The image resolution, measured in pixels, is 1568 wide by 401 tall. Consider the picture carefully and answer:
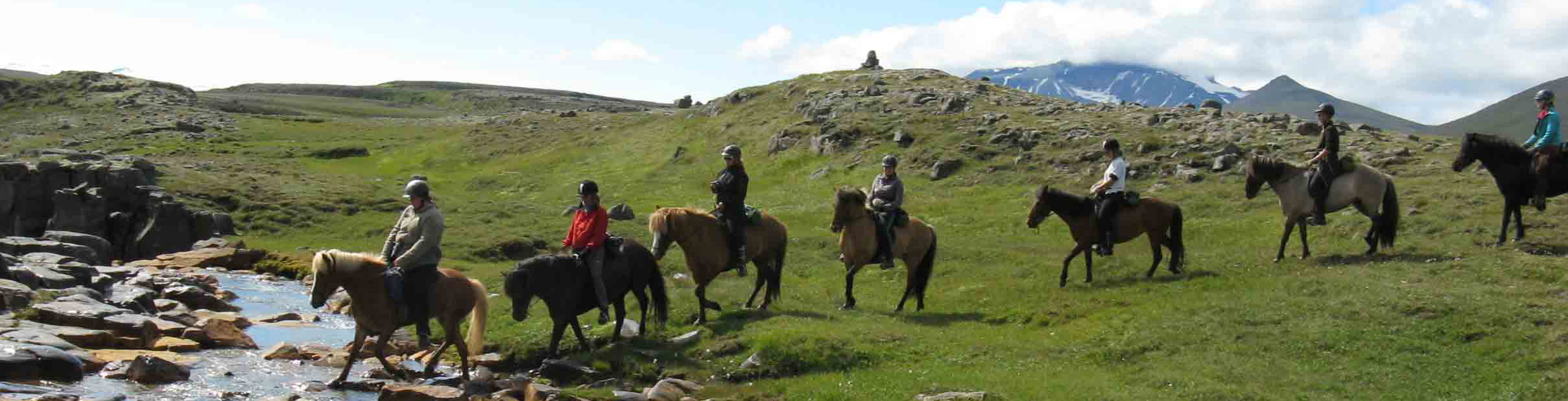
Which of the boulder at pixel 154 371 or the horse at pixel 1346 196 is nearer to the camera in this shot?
the boulder at pixel 154 371

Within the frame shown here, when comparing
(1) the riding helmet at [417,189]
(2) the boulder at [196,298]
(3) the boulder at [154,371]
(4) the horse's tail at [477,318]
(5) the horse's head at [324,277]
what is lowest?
(2) the boulder at [196,298]

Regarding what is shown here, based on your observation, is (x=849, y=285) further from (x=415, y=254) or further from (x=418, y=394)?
(x=418, y=394)

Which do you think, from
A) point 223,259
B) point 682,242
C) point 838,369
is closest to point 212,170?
point 223,259

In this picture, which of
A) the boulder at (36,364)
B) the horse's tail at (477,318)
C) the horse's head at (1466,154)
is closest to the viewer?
the boulder at (36,364)

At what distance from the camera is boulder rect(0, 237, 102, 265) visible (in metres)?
28.8

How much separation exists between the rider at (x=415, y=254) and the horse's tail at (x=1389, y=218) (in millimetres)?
18008

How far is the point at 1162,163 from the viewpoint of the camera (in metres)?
44.8

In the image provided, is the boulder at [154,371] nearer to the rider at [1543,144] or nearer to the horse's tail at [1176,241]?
the horse's tail at [1176,241]

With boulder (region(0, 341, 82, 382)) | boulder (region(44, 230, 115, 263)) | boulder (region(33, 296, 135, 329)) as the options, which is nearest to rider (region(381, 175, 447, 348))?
boulder (region(0, 341, 82, 382))

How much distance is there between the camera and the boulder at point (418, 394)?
51.3ft

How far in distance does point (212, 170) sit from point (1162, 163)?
49.0 m

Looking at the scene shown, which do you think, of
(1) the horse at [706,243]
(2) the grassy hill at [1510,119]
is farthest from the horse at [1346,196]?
(2) the grassy hill at [1510,119]

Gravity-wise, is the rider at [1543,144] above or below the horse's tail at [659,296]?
above

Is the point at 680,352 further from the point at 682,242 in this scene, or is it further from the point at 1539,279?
Answer: the point at 1539,279
